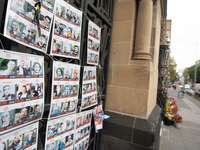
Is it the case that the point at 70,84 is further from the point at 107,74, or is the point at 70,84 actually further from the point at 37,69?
the point at 107,74

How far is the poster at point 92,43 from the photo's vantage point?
1.90m

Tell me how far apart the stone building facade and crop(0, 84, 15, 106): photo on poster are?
1897 mm

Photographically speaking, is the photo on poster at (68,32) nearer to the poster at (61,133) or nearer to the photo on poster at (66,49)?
the photo on poster at (66,49)

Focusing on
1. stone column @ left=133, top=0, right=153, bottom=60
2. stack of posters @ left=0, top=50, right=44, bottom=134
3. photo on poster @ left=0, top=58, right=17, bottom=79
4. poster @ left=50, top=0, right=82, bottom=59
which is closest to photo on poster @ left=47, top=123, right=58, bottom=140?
stack of posters @ left=0, top=50, right=44, bottom=134

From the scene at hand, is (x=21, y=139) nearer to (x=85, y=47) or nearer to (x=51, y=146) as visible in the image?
(x=51, y=146)

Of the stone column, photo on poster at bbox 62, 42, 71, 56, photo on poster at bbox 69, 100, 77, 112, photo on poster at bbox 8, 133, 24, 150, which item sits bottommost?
photo on poster at bbox 8, 133, 24, 150

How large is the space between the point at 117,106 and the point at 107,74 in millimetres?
737

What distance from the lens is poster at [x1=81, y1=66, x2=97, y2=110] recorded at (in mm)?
1842

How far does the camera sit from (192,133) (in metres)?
5.47

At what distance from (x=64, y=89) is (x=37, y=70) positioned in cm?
40

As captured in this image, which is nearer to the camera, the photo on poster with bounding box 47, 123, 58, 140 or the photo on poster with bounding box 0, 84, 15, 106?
the photo on poster with bounding box 0, 84, 15, 106

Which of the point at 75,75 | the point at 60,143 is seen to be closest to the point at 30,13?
the point at 75,75

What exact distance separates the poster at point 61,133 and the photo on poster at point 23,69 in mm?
573

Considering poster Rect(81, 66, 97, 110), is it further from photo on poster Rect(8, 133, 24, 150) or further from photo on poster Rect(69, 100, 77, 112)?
photo on poster Rect(8, 133, 24, 150)
